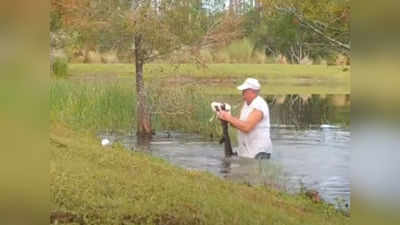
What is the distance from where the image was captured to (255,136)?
15.5 ft

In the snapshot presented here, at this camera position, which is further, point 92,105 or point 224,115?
point 92,105

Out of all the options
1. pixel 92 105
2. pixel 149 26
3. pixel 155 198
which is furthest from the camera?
pixel 92 105

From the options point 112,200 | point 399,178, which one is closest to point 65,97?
point 112,200

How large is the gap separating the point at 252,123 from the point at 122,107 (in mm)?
863

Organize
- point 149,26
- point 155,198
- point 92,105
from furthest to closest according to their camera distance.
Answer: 1. point 92,105
2. point 149,26
3. point 155,198

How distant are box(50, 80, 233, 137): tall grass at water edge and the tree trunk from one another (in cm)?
3

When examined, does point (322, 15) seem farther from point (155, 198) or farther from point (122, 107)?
point (155, 198)

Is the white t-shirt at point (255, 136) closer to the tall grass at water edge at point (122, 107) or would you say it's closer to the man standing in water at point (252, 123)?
the man standing in water at point (252, 123)

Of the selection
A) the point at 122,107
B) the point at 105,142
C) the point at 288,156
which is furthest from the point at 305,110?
the point at 105,142

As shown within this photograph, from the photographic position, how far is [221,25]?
4.68 metres

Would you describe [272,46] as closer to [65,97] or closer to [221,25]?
[221,25]

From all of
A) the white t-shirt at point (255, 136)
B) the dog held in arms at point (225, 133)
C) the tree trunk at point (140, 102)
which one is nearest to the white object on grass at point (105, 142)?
→ the tree trunk at point (140, 102)

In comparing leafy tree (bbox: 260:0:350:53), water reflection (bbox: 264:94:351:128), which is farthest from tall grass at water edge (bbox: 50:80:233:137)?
leafy tree (bbox: 260:0:350:53)

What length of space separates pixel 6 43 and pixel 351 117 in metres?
2.24
